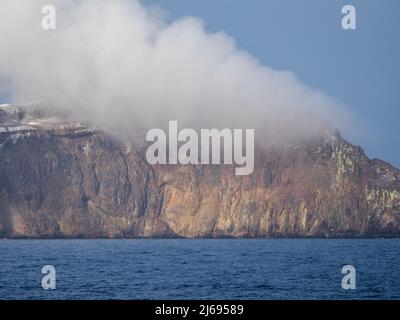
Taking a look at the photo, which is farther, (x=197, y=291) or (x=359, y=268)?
(x=359, y=268)
